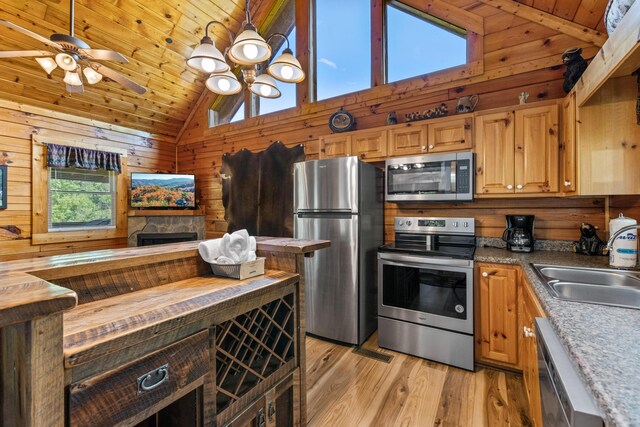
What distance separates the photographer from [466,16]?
2953 millimetres

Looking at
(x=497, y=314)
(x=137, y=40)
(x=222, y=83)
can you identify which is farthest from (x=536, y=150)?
(x=137, y=40)

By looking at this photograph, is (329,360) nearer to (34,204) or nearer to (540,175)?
(540,175)

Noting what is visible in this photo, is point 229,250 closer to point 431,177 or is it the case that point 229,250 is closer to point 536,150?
point 431,177

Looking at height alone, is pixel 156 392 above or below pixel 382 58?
below

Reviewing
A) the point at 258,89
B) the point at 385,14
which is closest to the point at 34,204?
the point at 258,89

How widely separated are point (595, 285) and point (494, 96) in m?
1.97

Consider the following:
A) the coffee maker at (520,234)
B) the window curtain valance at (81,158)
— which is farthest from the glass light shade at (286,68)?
the window curtain valance at (81,158)

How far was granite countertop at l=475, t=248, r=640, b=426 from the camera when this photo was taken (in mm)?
649

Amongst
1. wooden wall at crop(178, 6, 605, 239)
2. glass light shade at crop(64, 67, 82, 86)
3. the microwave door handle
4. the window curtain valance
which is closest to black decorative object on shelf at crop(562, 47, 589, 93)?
wooden wall at crop(178, 6, 605, 239)

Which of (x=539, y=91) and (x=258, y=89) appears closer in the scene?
(x=258, y=89)

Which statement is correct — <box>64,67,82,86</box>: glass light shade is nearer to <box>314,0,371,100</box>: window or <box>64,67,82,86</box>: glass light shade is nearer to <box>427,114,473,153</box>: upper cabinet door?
<box>314,0,371,100</box>: window

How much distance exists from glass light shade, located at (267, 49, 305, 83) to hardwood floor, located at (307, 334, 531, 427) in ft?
7.49

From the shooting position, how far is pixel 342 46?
3.83 meters

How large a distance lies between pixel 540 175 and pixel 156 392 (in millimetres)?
2787
